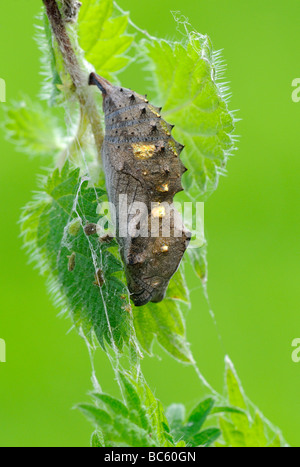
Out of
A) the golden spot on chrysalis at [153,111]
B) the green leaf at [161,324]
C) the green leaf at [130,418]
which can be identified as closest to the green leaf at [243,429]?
the green leaf at [161,324]

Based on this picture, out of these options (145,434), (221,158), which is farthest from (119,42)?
(145,434)

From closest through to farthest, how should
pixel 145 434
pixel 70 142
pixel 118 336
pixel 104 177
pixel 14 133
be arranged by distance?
pixel 145 434, pixel 118 336, pixel 104 177, pixel 70 142, pixel 14 133

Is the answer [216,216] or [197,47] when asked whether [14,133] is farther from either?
[216,216]

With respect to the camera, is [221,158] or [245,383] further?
[245,383]

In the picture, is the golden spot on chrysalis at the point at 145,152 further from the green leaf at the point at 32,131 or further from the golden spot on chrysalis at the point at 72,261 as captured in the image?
the green leaf at the point at 32,131

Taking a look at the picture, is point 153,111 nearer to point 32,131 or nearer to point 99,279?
point 99,279

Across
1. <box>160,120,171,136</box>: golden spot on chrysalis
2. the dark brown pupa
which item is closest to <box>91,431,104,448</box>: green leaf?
the dark brown pupa
